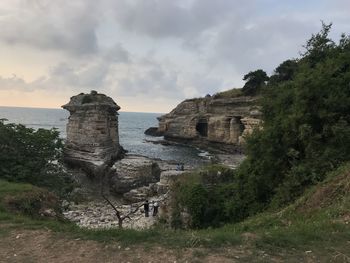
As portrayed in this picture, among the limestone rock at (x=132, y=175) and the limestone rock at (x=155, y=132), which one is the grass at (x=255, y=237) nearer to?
the limestone rock at (x=132, y=175)

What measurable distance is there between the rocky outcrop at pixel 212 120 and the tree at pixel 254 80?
1.68 meters

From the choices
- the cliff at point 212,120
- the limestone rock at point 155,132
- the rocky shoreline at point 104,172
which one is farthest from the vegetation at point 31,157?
the limestone rock at point 155,132

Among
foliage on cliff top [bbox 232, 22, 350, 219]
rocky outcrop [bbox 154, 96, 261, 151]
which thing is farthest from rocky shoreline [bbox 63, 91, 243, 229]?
rocky outcrop [bbox 154, 96, 261, 151]

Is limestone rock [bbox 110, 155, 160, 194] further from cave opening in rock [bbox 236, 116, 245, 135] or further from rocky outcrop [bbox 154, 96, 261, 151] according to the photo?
cave opening in rock [bbox 236, 116, 245, 135]

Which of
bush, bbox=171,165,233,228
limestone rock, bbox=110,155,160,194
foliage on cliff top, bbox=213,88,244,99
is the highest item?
foliage on cliff top, bbox=213,88,244,99

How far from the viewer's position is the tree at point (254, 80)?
237 feet

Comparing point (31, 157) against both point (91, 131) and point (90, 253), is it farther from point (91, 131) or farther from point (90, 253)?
point (91, 131)

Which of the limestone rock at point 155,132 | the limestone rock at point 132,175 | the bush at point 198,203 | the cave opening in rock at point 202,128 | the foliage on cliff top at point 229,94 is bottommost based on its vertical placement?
the limestone rock at point 132,175

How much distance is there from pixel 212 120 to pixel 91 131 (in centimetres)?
3259

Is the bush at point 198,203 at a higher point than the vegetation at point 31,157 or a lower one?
lower

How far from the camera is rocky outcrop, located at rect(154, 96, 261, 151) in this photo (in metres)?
72.3

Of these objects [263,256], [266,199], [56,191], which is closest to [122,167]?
[56,191]

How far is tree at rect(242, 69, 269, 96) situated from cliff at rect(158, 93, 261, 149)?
1823 mm

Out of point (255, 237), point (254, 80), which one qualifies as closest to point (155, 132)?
point (254, 80)
